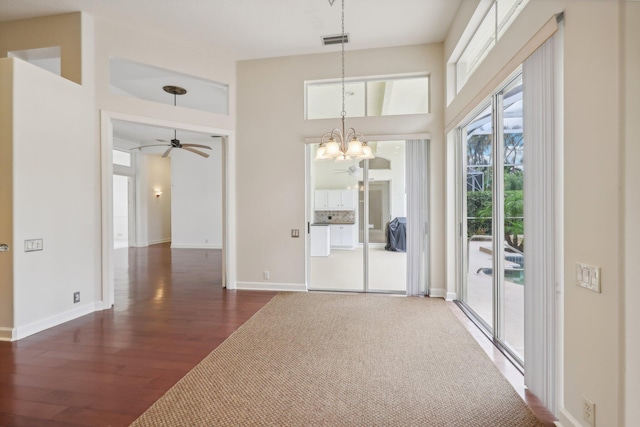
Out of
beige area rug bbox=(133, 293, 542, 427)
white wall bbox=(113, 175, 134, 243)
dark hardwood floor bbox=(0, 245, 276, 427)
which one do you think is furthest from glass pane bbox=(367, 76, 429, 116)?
white wall bbox=(113, 175, 134, 243)

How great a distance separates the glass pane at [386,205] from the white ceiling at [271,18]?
1.65 m

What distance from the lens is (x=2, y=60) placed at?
10.4 ft

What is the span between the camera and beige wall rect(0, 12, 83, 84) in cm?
396

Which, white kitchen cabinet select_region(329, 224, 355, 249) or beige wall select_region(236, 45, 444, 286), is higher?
beige wall select_region(236, 45, 444, 286)

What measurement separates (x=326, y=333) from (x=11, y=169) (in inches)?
147

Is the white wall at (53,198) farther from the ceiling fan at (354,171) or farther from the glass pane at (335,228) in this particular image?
the ceiling fan at (354,171)

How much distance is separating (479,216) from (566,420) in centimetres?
235

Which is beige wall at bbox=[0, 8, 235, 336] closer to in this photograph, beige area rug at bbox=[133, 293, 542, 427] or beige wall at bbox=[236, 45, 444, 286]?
beige wall at bbox=[236, 45, 444, 286]

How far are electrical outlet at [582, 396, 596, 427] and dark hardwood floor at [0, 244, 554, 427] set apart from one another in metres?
0.34

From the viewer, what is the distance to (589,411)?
1.64 metres

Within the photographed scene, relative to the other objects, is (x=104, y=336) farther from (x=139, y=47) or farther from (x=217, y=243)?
(x=217, y=243)

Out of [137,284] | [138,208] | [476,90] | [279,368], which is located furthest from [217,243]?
[476,90]

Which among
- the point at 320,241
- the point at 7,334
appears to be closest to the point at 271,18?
the point at 320,241

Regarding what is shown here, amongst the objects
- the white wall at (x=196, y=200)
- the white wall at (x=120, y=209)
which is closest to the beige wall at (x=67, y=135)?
the white wall at (x=196, y=200)
